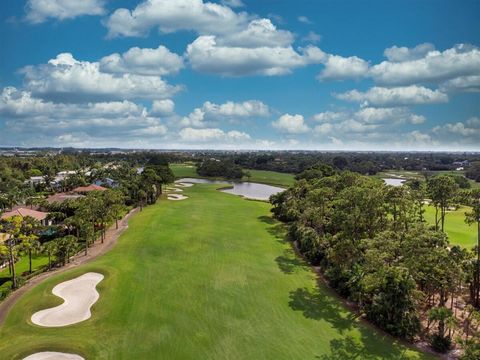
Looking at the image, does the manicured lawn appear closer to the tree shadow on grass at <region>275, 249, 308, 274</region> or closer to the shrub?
the tree shadow on grass at <region>275, 249, 308, 274</region>

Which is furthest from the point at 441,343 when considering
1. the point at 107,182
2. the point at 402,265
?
the point at 107,182

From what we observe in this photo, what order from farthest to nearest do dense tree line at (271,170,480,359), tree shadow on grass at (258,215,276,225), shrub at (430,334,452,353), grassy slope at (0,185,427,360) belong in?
tree shadow on grass at (258,215,276,225) < dense tree line at (271,170,480,359) < grassy slope at (0,185,427,360) < shrub at (430,334,452,353)

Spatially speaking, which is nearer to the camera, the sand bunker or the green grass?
the green grass

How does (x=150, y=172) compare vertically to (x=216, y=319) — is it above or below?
above

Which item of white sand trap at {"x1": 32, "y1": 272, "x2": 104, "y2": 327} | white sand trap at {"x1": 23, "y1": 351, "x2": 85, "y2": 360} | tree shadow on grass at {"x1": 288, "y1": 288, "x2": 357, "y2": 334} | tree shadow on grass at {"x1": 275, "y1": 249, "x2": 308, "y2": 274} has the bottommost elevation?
white sand trap at {"x1": 23, "y1": 351, "x2": 85, "y2": 360}

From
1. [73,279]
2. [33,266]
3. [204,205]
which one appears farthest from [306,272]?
[204,205]

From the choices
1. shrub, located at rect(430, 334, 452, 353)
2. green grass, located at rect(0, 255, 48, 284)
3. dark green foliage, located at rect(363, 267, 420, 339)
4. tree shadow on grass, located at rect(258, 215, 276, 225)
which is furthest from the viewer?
tree shadow on grass, located at rect(258, 215, 276, 225)

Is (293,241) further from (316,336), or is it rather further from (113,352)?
(113,352)

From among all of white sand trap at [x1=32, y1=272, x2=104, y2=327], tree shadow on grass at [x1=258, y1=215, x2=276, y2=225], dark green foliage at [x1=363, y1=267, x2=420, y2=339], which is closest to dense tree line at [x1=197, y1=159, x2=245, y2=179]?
tree shadow on grass at [x1=258, y1=215, x2=276, y2=225]

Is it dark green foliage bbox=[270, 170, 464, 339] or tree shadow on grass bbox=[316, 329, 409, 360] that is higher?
dark green foliage bbox=[270, 170, 464, 339]
